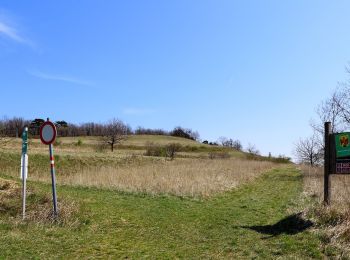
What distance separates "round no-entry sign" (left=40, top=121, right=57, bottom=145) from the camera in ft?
36.7

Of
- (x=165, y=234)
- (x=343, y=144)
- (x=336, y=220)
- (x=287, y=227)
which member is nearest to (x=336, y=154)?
(x=343, y=144)

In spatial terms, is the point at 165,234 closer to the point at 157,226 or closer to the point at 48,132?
the point at 157,226

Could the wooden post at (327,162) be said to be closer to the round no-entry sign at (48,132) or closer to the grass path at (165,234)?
the grass path at (165,234)

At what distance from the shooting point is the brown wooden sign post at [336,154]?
12031mm

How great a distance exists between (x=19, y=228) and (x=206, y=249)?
4.34m

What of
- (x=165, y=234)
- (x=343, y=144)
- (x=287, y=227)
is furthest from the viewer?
(x=343, y=144)

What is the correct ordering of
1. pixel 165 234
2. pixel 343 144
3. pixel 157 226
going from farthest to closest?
pixel 343 144
pixel 157 226
pixel 165 234

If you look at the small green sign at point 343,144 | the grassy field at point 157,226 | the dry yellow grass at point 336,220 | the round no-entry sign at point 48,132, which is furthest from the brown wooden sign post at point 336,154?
the round no-entry sign at point 48,132

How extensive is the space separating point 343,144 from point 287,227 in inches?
113

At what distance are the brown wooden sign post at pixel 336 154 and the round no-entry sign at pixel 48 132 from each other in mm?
7549

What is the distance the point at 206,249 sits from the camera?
361 inches

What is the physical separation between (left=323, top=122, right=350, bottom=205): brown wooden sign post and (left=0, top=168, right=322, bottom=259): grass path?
5.63 ft

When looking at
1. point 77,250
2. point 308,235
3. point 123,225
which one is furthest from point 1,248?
point 308,235

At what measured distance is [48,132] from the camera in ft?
37.0
